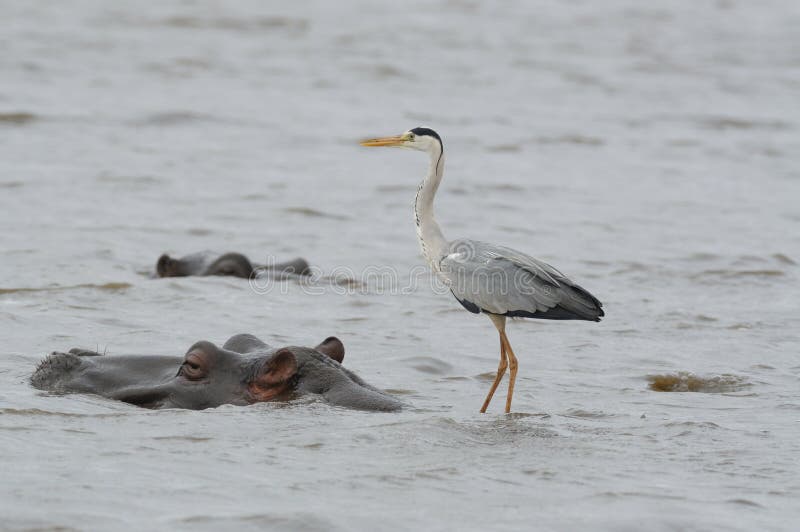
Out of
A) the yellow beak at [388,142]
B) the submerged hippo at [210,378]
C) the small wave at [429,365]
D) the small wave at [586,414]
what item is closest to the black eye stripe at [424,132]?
the yellow beak at [388,142]

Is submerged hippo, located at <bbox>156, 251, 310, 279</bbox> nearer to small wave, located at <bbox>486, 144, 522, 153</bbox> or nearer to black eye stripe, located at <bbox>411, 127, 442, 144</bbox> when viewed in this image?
black eye stripe, located at <bbox>411, 127, 442, 144</bbox>

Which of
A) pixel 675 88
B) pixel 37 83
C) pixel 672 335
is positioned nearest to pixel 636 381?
pixel 672 335

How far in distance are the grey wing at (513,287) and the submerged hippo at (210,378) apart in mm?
1024

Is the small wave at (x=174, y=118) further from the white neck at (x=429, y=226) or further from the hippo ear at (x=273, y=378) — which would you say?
the hippo ear at (x=273, y=378)

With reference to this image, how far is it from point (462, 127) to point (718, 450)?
15620 mm

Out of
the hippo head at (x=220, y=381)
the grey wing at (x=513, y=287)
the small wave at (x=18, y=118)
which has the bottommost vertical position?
the hippo head at (x=220, y=381)

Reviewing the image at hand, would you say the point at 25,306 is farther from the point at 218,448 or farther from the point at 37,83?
the point at 37,83

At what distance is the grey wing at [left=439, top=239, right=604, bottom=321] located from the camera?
329 inches

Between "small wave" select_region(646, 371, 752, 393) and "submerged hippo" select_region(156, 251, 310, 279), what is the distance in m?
4.14

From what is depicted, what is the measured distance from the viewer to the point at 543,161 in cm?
2036

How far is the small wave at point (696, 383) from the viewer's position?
30.8 ft

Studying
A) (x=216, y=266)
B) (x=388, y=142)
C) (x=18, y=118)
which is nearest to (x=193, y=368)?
(x=388, y=142)

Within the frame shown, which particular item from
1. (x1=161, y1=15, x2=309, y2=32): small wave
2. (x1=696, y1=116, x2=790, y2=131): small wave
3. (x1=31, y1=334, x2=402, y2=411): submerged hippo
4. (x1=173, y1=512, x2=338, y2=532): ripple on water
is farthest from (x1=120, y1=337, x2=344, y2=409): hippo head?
(x1=161, y1=15, x2=309, y2=32): small wave

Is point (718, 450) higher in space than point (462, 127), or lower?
lower
